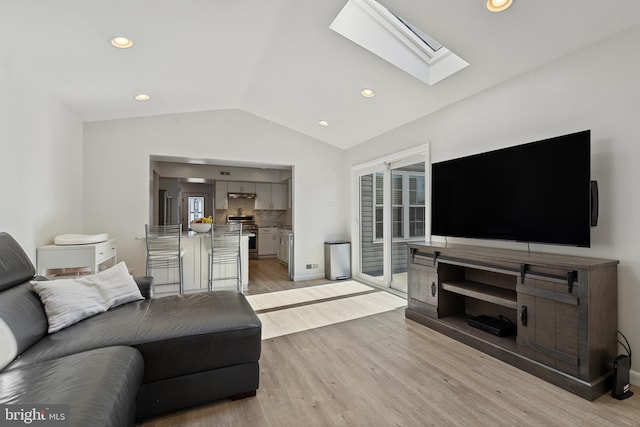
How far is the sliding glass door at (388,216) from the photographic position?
14.1 ft

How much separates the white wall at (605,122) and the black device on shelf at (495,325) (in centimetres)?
72

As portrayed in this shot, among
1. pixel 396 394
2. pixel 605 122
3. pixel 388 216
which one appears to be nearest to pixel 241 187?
pixel 388 216

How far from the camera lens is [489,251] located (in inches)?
110

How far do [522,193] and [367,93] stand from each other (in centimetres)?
208

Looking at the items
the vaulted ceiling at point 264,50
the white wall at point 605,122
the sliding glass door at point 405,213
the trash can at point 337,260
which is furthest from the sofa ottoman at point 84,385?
the trash can at point 337,260

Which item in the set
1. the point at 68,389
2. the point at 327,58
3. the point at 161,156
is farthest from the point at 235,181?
the point at 68,389

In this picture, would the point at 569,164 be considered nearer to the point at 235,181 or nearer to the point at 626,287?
the point at 626,287

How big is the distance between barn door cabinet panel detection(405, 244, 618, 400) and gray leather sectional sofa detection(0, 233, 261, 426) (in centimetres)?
198

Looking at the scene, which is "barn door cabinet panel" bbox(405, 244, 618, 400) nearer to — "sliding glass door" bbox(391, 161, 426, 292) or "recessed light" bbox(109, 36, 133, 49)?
"sliding glass door" bbox(391, 161, 426, 292)

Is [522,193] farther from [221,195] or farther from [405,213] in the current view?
[221,195]

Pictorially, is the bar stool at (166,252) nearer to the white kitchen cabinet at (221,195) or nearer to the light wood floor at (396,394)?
the light wood floor at (396,394)

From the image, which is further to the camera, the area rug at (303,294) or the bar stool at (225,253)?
the bar stool at (225,253)

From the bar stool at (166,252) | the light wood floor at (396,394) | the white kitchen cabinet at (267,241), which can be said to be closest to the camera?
the light wood floor at (396,394)

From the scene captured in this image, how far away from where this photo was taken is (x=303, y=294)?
4605mm
